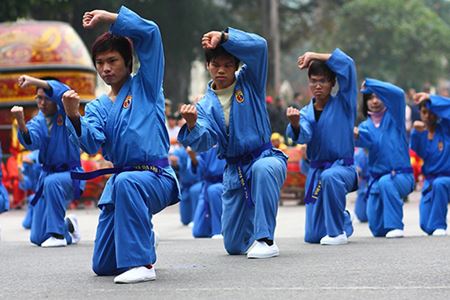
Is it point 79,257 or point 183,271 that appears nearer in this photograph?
point 183,271

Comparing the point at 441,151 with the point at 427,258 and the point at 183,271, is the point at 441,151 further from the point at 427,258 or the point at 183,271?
the point at 183,271

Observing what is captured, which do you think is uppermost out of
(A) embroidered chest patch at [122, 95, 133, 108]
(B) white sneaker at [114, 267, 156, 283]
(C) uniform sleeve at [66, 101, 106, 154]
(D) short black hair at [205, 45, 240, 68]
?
(D) short black hair at [205, 45, 240, 68]

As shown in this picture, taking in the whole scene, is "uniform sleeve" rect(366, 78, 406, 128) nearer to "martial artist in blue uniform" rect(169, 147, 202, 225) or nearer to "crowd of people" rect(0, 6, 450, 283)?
"crowd of people" rect(0, 6, 450, 283)

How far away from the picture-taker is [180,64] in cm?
3359

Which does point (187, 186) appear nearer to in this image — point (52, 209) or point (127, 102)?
point (52, 209)

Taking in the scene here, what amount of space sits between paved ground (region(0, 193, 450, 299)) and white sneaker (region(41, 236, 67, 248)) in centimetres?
32

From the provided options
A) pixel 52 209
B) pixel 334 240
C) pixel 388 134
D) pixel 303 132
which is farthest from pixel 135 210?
pixel 388 134

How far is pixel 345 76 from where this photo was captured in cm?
1055

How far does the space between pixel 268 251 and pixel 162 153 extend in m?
1.52

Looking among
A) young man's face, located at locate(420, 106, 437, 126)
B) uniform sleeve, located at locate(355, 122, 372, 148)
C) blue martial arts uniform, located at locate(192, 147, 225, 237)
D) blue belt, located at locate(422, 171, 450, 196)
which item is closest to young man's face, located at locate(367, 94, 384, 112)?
uniform sleeve, located at locate(355, 122, 372, 148)

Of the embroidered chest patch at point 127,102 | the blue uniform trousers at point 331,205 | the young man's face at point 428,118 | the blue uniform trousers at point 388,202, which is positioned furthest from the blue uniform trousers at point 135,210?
the young man's face at point 428,118

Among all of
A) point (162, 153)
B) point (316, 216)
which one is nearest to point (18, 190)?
point (316, 216)

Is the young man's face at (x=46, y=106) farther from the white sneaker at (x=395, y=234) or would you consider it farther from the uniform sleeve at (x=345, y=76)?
the white sneaker at (x=395, y=234)

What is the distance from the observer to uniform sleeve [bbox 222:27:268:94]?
8891mm
